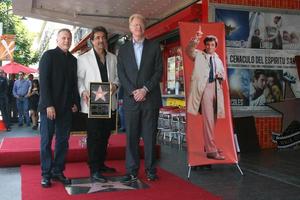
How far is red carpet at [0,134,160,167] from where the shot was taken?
607 cm

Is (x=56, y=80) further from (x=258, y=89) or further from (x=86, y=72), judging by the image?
(x=258, y=89)

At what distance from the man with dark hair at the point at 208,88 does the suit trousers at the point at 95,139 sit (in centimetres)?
108

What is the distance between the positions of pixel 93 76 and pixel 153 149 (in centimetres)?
112

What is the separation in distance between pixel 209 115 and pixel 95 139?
1.46m

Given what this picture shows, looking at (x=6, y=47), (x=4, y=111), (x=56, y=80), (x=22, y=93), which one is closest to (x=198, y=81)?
(x=56, y=80)

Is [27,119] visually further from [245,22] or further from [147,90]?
[147,90]

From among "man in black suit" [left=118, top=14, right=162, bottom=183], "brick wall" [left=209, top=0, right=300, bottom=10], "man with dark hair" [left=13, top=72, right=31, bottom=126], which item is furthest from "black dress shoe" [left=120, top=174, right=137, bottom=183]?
"man with dark hair" [left=13, top=72, right=31, bottom=126]

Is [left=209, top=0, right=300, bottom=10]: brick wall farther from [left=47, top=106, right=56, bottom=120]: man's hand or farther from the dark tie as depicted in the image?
[left=47, top=106, right=56, bottom=120]: man's hand

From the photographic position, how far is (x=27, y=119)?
44.9 ft

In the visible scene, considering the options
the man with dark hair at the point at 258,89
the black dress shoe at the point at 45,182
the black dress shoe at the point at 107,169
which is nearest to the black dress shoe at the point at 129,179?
the black dress shoe at the point at 107,169

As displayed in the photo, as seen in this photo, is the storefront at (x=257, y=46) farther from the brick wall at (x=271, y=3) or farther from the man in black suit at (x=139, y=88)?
the man in black suit at (x=139, y=88)

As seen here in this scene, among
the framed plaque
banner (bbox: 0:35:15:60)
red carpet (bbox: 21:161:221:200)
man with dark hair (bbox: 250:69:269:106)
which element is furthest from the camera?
banner (bbox: 0:35:15:60)

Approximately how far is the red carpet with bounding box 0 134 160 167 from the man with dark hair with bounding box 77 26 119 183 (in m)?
1.34

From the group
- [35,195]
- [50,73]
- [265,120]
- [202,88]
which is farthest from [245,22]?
[35,195]
